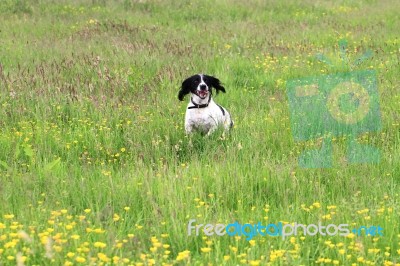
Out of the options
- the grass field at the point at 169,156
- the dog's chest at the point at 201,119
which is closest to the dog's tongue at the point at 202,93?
the dog's chest at the point at 201,119

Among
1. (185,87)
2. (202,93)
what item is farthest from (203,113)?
(185,87)

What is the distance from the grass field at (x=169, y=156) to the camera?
144 inches

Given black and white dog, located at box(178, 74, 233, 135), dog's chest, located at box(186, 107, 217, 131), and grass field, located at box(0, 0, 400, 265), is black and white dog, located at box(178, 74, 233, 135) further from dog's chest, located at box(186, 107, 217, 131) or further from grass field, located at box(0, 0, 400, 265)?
grass field, located at box(0, 0, 400, 265)

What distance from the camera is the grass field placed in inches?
144

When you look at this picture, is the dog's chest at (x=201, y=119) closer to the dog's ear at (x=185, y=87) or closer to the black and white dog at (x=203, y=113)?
the black and white dog at (x=203, y=113)

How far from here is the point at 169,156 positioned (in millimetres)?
5531

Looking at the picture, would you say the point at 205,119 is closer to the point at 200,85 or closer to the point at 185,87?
the point at 200,85

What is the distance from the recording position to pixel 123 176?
16.4 feet

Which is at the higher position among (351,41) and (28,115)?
(351,41)

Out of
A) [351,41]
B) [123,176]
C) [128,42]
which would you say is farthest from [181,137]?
[351,41]

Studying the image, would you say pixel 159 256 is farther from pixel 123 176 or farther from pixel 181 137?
pixel 181 137

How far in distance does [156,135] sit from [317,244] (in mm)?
2615

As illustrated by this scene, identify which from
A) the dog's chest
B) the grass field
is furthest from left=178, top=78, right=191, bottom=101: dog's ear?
the dog's chest

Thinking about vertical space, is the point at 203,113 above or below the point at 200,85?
below
